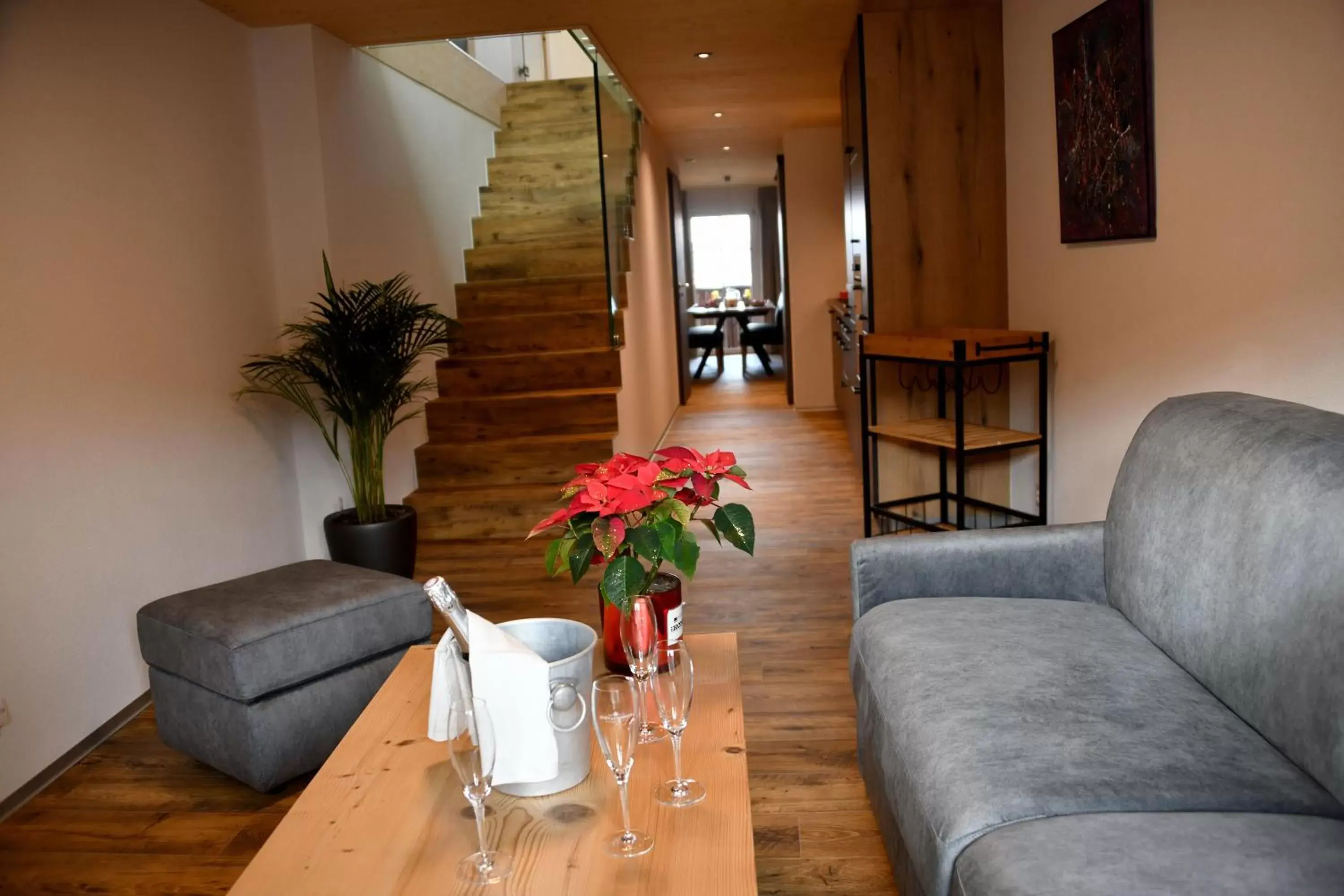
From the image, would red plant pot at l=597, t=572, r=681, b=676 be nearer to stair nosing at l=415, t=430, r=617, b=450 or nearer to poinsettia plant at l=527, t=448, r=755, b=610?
poinsettia plant at l=527, t=448, r=755, b=610

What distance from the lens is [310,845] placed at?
4.91 feet

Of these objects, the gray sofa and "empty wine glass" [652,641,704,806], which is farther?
"empty wine glass" [652,641,704,806]

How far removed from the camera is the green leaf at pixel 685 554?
1.67 metres

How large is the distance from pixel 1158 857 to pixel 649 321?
642 cm

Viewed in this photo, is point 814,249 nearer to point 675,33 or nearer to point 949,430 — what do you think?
point 675,33

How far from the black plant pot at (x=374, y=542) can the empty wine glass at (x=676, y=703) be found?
2.70 metres

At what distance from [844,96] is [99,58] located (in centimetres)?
359

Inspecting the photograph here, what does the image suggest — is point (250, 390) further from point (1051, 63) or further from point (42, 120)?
point (1051, 63)

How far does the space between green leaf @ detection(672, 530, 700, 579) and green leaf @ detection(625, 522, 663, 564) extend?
3cm

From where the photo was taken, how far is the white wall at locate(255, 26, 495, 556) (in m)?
4.43

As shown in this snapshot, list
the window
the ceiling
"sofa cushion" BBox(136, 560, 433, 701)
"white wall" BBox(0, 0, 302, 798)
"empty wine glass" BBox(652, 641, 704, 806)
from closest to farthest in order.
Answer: "empty wine glass" BBox(652, 641, 704, 806) < "sofa cushion" BBox(136, 560, 433, 701) < "white wall" BBox(0, 0, 302, 798) < the ceiling < the window

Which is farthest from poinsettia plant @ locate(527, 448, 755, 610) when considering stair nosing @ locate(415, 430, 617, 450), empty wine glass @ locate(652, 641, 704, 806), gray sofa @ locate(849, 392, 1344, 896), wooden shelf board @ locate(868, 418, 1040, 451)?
stair nosing @ locate(415, 430, 617, 450)

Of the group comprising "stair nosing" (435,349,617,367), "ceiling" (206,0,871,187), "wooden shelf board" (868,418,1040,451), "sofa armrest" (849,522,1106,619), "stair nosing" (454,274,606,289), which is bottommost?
"sofa armrest" (849,522,1106,619)

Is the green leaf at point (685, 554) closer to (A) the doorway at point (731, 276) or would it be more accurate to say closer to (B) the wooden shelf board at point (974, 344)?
(B) the wooden shelf board at point (974, 344)
